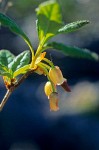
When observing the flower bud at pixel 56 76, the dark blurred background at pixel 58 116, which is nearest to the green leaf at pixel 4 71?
the flower bud at pixel 56 76

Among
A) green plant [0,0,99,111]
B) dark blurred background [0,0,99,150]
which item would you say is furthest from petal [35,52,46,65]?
dark blurred background [0,0,99,150]

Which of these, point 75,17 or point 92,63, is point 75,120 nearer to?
point 92,63

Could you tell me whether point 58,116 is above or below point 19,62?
below

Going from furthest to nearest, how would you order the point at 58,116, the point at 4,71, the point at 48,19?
1. the point at 58,116
2. the point at 4,71
3. the point at 48,19

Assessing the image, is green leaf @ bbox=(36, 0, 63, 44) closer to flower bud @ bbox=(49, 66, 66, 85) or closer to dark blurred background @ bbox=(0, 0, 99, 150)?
flower bud @ bbox=(49, 66, 66, 85)

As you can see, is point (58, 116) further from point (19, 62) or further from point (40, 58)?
point (40, 58)

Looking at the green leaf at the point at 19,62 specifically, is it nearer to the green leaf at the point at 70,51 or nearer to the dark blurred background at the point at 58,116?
the green leaf at the point at 70,51

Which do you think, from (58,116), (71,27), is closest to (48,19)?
(71,27)

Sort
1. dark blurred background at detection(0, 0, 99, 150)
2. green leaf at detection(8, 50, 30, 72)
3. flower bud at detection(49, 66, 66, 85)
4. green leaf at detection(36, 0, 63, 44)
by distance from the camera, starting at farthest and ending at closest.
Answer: dark blurred background at detection(0, 0, 99, 150)
green leaf at detection(8, 50, 30, 72)
flower bud at detection(49, 66, 66, 85)
green leaf at detection(36, 0, 63, 44)
